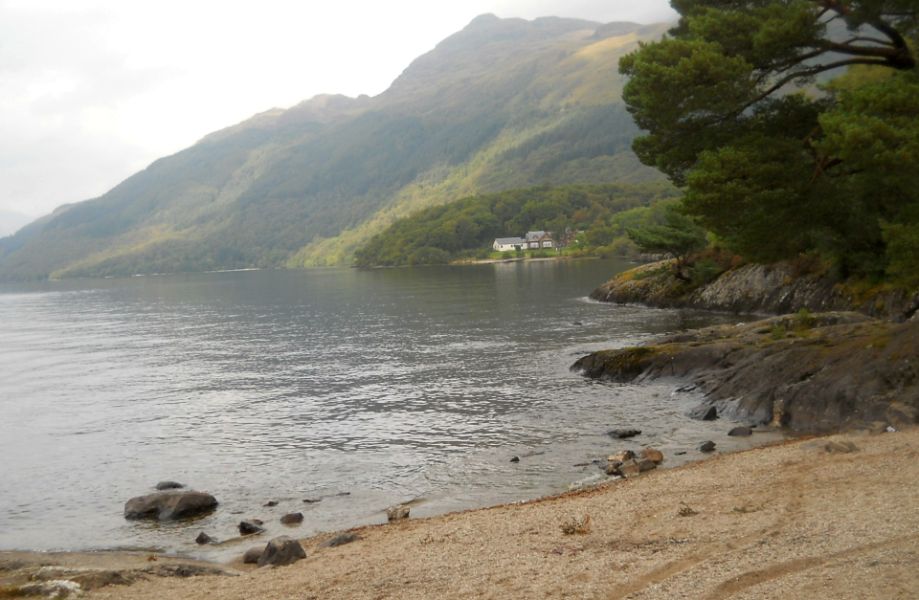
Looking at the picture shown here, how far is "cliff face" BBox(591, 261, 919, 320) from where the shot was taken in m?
48.4

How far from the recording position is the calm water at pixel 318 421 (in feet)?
78.8

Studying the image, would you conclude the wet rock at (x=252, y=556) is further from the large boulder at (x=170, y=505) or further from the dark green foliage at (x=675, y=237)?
the dark green foliage at (x=675, y=237)

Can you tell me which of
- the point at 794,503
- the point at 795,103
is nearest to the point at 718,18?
the point at 795,103

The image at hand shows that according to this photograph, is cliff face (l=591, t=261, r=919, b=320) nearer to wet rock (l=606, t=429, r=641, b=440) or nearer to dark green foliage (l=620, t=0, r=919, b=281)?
dark green foliage (l=620, t=0, r=919, b=281)

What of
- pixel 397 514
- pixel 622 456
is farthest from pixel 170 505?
pixel 622 456

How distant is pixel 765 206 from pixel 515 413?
1434 cm

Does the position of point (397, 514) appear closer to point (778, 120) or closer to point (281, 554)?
point (281, 554)

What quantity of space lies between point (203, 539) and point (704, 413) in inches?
800

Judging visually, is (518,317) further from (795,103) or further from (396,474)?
(396,474)

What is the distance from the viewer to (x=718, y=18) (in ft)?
99.2

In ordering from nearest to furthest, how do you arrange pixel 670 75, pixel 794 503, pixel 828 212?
pixel 794 503 < pixel 670 75 < pixel 828 212

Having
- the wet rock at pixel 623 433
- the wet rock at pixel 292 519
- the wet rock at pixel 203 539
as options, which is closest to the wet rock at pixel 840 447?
the wet rock at pixel 623 433

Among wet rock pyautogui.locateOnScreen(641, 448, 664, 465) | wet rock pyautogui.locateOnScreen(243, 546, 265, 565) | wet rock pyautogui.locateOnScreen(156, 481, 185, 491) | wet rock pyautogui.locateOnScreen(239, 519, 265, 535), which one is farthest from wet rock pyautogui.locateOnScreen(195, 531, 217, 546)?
wet rock pyautogui.locateOnScreen(641, 448, 664, 465)

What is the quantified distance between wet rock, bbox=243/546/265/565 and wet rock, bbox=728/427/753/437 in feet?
57.0
